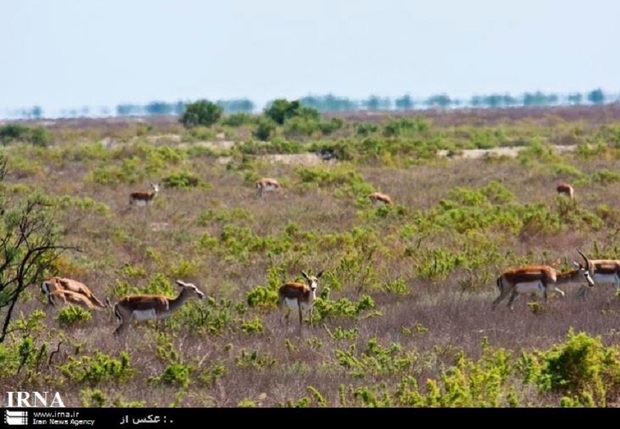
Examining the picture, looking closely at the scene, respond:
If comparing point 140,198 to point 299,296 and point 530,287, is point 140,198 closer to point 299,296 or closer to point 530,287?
point 299,296

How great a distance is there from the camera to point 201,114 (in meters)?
73.9

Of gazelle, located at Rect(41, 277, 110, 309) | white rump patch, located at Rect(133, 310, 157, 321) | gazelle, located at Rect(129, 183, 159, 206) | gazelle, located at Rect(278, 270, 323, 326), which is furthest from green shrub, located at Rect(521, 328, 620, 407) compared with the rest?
gazelle, located at Rect(129, 183, 159, 206)

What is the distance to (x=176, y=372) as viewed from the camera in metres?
9.59

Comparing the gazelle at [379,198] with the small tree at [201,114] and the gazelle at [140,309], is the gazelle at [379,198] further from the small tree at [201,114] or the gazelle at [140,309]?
the small tree at [201,114]

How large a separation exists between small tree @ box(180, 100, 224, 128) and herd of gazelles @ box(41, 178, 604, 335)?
195 feet

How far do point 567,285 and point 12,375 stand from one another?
7753 mm

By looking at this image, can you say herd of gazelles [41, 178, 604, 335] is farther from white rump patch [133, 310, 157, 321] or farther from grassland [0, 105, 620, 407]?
grassland [0, 105, 620, 407]

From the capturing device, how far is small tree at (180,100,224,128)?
73.9 meters

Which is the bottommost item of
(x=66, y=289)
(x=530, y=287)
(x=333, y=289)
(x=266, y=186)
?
(x=266, y=186)

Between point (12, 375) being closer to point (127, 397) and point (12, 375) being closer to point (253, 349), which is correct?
point (127, 397)

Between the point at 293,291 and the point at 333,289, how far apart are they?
1887 millimetres

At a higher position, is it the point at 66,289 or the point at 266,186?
the point at 66,289

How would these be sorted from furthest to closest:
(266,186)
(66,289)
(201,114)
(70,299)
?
(201,114) < (266,186) < (66,289) < (70,299)

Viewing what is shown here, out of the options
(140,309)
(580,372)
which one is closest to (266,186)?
(140,309)
